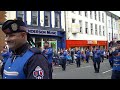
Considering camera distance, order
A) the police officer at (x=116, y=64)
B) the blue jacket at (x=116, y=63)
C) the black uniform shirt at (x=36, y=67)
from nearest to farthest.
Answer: the black uniform shirt at (x=36, y=67) < the police officer at (x=116, y=64) < the blue jacket at (x=116, y=63)

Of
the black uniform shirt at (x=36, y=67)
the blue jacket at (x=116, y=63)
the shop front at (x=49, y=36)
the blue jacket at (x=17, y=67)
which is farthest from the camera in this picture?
the shop front at (x=49, y=36)

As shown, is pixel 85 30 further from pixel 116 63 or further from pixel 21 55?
pixel 21 55

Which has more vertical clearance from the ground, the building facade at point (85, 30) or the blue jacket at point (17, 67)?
the building facade at point (85, 30)

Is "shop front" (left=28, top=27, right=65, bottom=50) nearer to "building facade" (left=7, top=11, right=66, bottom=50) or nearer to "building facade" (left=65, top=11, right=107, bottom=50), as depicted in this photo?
"building facade" (left=7, top=11, right=66, bottom=50)

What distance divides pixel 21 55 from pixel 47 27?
24.8 m

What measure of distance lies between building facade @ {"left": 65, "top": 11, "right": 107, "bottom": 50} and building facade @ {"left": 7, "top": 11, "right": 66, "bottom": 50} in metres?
1.00

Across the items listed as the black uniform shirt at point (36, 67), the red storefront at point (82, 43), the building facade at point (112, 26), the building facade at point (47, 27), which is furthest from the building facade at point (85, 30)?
the black uniform shirt at point (36, 67)

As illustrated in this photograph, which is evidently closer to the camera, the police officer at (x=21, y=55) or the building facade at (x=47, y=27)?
the police officer at (x=21, y=55)

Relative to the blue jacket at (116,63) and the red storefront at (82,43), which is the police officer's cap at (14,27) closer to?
the blue jacket at (116,63)

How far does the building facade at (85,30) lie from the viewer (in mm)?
30531

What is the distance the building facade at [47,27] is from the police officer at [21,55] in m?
21.2
